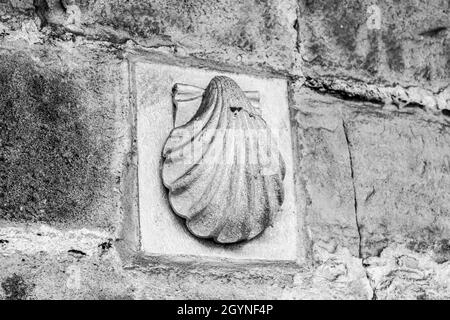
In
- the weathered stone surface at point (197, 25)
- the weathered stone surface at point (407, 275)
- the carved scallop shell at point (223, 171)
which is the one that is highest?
the weathered stone surface at point (197, 25)

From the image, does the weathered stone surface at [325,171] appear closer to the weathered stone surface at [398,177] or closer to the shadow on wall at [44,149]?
the weathered stone surface at [398,177]

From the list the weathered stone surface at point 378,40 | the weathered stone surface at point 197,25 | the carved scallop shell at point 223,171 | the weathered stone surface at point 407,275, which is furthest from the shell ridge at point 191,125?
the weathered stone surface at point 407,275

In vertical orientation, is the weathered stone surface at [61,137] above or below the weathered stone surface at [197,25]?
Result: below

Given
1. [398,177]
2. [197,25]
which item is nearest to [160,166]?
[197,25]

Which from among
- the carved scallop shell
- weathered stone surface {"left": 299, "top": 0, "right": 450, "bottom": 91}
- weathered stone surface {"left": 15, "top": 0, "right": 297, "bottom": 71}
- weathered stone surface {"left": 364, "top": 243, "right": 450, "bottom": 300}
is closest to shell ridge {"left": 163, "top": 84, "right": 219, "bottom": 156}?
the carved scallop shell

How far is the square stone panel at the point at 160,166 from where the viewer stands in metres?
1.35

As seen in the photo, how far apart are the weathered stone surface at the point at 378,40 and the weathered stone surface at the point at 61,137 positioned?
35 centimetres

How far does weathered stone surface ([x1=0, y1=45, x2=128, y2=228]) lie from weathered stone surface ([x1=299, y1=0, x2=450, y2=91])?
35 centimetres

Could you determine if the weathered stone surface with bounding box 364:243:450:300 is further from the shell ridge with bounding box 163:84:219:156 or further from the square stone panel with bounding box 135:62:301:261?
the shell ridge with bounding box 163:84:219:156

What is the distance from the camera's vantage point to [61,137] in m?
1.32

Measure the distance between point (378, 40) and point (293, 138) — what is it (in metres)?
0.24

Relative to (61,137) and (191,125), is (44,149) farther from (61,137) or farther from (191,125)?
(191,125)

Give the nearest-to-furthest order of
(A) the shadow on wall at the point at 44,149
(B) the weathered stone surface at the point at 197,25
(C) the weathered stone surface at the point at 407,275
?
(A) the shadow on wall at the point at 44,149, (B) the weathered stone surface at the point at 197,25, (C) the weathered stone surface at the point at 407,275
